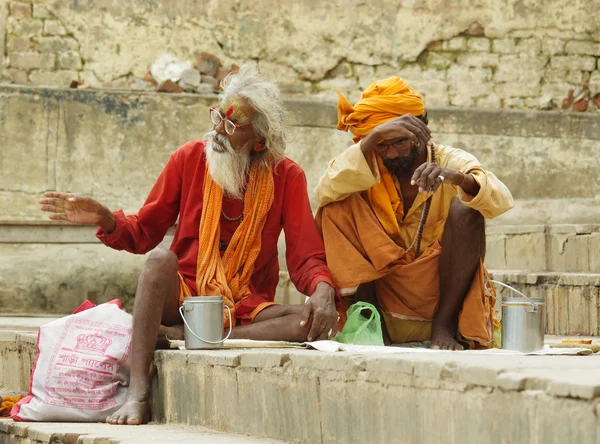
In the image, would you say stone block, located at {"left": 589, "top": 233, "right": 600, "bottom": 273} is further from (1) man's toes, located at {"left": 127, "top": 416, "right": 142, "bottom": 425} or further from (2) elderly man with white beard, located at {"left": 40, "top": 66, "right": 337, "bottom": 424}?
(1) man's toes, located at {"left": 127, "top": 416, "right": 142, "bottom": 425}

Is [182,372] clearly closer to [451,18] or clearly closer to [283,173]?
[283,173]

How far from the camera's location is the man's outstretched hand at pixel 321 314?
4.21 m

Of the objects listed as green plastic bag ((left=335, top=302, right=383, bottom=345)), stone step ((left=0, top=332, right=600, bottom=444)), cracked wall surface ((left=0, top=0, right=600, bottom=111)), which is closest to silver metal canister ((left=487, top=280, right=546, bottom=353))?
stone step ((left=0, top=332, right=600, bottom=444))

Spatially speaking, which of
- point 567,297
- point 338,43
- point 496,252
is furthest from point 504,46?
point 567,297

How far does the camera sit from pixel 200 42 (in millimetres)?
8258

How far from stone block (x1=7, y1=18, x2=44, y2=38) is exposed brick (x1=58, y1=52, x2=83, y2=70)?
0.26 m

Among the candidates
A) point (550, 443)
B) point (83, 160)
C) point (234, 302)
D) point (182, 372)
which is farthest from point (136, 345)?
point (83, 160)

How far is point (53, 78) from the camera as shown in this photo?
8.02m

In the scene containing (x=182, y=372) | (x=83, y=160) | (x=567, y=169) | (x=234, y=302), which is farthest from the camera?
(x=567, y=169)

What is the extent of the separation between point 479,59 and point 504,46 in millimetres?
237

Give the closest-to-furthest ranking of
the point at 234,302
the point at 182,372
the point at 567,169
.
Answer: the point at 182,372
the point at 234,302
the point at 567,169

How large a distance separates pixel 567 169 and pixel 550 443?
21.0ft

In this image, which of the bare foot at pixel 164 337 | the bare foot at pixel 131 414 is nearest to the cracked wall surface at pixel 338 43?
the bare foot at pixel 164 337

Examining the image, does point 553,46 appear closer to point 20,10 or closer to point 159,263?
point 20,10
